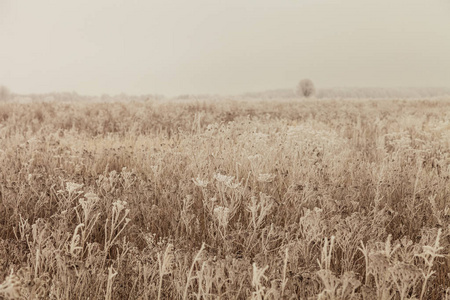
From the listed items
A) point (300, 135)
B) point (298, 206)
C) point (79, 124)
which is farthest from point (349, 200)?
point (79, 124)

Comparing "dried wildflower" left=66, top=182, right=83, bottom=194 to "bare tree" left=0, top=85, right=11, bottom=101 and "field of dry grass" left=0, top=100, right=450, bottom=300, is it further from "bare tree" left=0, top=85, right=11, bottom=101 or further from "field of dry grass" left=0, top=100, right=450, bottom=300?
"bare tree" left=0, top=85, right=11, bottom=101

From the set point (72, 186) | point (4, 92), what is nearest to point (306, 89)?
point (4, 92)

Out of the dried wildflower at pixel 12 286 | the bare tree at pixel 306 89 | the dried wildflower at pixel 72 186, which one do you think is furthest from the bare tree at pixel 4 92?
the dried wildflower at pixel 12 286

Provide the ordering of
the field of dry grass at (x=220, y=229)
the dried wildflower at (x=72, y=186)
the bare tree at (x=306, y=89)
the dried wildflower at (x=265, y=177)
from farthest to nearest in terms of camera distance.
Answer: the bare tree at (x=306, y=89) → the dried wildflower at (x=265, y=177) → the dried wildflower at (x=72, y=186) → the field of dry grass at (x=220, y=229)

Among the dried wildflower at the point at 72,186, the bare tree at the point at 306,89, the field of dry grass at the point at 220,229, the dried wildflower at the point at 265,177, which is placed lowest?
the field of dry grass at the point at 220,229

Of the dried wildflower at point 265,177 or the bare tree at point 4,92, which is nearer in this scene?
the dried wildflower at point 265,177

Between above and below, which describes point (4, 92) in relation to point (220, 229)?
above

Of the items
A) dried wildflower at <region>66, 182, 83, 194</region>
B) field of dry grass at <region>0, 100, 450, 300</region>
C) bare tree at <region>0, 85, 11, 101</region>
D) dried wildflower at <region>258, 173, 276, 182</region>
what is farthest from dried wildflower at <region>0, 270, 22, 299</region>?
bare tree at <region>0, 85, 11, 101</region>

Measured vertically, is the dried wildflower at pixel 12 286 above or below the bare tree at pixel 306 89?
below

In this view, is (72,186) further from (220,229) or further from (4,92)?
(4,92)

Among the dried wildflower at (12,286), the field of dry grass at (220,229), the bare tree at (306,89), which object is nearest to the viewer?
the dried wildflower at (12,286)

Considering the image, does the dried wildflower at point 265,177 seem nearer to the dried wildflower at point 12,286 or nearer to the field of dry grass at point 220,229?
the field of dry grass at point 220,229

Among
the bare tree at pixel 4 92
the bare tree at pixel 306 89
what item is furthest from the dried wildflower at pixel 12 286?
the bare tree at pixel 306 89

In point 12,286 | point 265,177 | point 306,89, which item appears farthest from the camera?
point 306,89
